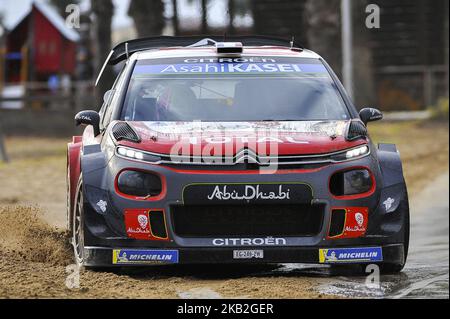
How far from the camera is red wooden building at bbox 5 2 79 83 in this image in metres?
37.8

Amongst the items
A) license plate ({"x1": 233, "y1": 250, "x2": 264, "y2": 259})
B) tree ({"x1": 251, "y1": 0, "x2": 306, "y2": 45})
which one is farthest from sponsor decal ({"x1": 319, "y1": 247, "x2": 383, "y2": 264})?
tree ({"x1": 251, "y1": 0, "x2": 306, "y2": 45})

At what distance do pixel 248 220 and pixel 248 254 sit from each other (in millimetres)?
207

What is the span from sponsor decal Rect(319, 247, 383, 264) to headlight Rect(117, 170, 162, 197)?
1.08 metres

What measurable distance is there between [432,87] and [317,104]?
2417 centimetres

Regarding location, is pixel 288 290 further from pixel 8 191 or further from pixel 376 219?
pixel 8 191

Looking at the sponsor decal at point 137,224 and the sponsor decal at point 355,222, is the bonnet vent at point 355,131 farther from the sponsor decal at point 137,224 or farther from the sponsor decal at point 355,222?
the sponsor decal at point 137,224

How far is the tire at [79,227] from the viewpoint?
7.62 meters

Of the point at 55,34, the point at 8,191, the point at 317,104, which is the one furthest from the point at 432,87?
the point at 317,104

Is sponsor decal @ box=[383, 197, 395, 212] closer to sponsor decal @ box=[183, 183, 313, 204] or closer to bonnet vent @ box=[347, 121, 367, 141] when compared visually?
bonnet vent @ box=[347, 121, 367, 141]

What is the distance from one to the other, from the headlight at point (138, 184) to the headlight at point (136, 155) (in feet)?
0.29

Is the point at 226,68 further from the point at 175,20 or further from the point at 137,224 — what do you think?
the point at 175,20

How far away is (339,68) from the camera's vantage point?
86.0 feet

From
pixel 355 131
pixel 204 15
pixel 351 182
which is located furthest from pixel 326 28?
pixel 351 182

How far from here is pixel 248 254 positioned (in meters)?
7.32
